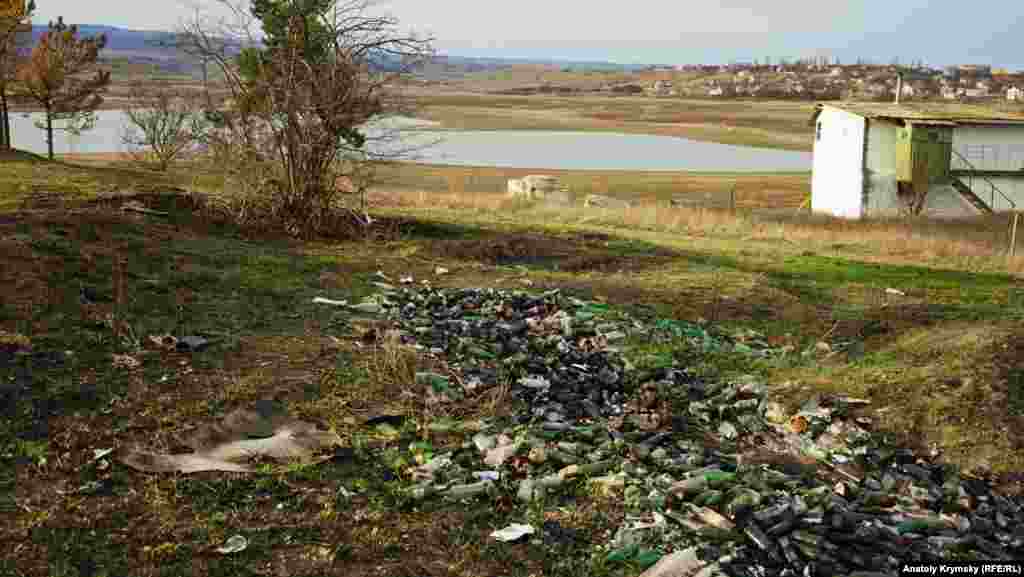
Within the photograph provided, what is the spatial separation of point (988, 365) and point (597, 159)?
185ft

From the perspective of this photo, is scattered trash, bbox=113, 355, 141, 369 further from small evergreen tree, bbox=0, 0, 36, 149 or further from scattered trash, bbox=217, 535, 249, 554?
small evergreen tree, bbox=0, 0, 36, 149

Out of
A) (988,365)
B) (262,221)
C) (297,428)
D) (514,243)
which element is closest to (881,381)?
(988,365)

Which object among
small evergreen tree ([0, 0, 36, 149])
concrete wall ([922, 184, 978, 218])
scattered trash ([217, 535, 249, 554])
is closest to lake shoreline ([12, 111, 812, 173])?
small evergreen tree ([0, 0, 36, 149])

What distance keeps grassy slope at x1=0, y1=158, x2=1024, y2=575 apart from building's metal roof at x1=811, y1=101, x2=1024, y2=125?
21105 millimetres

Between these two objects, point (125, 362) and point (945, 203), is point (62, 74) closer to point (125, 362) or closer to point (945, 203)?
point (125, 362)

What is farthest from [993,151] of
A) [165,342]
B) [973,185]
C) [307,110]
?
[165,342]

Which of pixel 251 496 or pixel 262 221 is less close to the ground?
pixel 262 221

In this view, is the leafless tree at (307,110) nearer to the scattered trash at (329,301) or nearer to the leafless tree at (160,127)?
the scattered trash at (329,301)

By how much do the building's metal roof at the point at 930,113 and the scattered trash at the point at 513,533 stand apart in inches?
1309

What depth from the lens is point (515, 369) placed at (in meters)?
8.12

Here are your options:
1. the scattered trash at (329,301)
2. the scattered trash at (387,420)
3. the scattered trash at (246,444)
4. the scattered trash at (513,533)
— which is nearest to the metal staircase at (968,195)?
the scattered trash at (329,301)

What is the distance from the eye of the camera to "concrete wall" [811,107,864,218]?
36.1 meters

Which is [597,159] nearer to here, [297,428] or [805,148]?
[805,148]

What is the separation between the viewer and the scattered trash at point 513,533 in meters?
5.31
